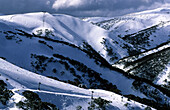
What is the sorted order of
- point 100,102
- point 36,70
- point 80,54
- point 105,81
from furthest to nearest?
point 80,54 → point 105,81 → point 36,70 → point 100,102

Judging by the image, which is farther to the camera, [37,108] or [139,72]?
[139,72]

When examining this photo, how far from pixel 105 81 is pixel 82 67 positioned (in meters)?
17.1

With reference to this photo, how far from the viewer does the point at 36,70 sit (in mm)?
92375

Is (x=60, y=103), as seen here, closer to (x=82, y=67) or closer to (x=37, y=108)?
(x=37, y=108)

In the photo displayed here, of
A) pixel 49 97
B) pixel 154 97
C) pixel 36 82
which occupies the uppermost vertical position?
pixel 154 97

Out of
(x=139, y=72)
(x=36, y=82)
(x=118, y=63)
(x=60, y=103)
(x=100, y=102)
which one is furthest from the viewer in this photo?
(x=118, y=63)

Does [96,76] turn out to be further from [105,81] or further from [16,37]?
[16,37]

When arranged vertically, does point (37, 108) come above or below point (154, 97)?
below

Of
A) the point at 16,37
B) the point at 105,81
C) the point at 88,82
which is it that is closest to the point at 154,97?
the point at 105,81

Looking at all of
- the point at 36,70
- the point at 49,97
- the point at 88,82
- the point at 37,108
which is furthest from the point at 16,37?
the point at 37,108

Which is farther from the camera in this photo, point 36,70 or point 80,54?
point 80,54

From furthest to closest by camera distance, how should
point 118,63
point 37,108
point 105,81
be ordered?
point 118,63, point 105,81, point 37,108

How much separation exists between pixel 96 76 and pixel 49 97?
70.2 m

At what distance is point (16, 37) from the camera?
125 m
